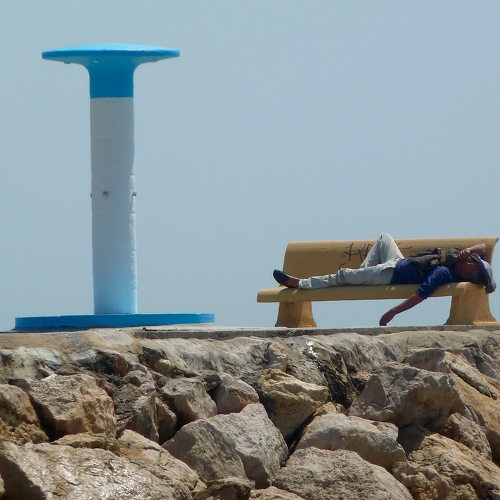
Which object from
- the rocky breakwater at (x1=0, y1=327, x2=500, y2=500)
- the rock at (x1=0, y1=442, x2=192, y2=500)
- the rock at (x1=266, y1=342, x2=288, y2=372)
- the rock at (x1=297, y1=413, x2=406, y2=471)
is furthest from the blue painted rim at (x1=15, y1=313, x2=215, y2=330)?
the rock at (x1=0, y1=442, x2=192, y2=500)

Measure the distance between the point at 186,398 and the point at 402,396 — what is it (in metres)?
1.74

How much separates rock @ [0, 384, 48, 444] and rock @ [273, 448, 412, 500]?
159cm

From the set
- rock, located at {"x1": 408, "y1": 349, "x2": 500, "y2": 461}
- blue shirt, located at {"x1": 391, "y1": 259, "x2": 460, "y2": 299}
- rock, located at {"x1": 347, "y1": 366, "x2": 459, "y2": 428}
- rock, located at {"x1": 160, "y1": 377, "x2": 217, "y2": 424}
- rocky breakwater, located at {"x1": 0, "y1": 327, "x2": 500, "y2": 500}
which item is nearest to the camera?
rocky breakwater, located at {"x1": 0, "y1": 327, "x2": 500, "y2": 500}

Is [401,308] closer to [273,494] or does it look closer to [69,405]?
[273,494]

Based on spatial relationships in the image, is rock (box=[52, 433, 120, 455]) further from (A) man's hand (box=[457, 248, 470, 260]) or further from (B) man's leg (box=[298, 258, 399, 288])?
(A) man's hand (box=[457, 248, 470, 260])

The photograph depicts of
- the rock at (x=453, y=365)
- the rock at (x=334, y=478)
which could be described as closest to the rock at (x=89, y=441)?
the rock at (x=334, y=478)

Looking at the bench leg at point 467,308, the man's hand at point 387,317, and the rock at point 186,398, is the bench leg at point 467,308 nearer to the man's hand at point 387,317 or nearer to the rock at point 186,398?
the man's hand at point 387,317

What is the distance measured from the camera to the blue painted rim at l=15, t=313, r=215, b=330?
13.3 m

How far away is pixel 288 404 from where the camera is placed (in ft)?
30.2

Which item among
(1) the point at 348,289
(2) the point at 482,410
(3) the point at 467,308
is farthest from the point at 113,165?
(2) the point at 482,410

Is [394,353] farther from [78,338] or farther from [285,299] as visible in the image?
[78,338]

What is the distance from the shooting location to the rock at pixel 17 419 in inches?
291

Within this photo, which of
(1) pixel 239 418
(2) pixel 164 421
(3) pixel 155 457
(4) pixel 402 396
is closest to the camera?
(3) pixel 155 457

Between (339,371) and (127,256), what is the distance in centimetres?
457
